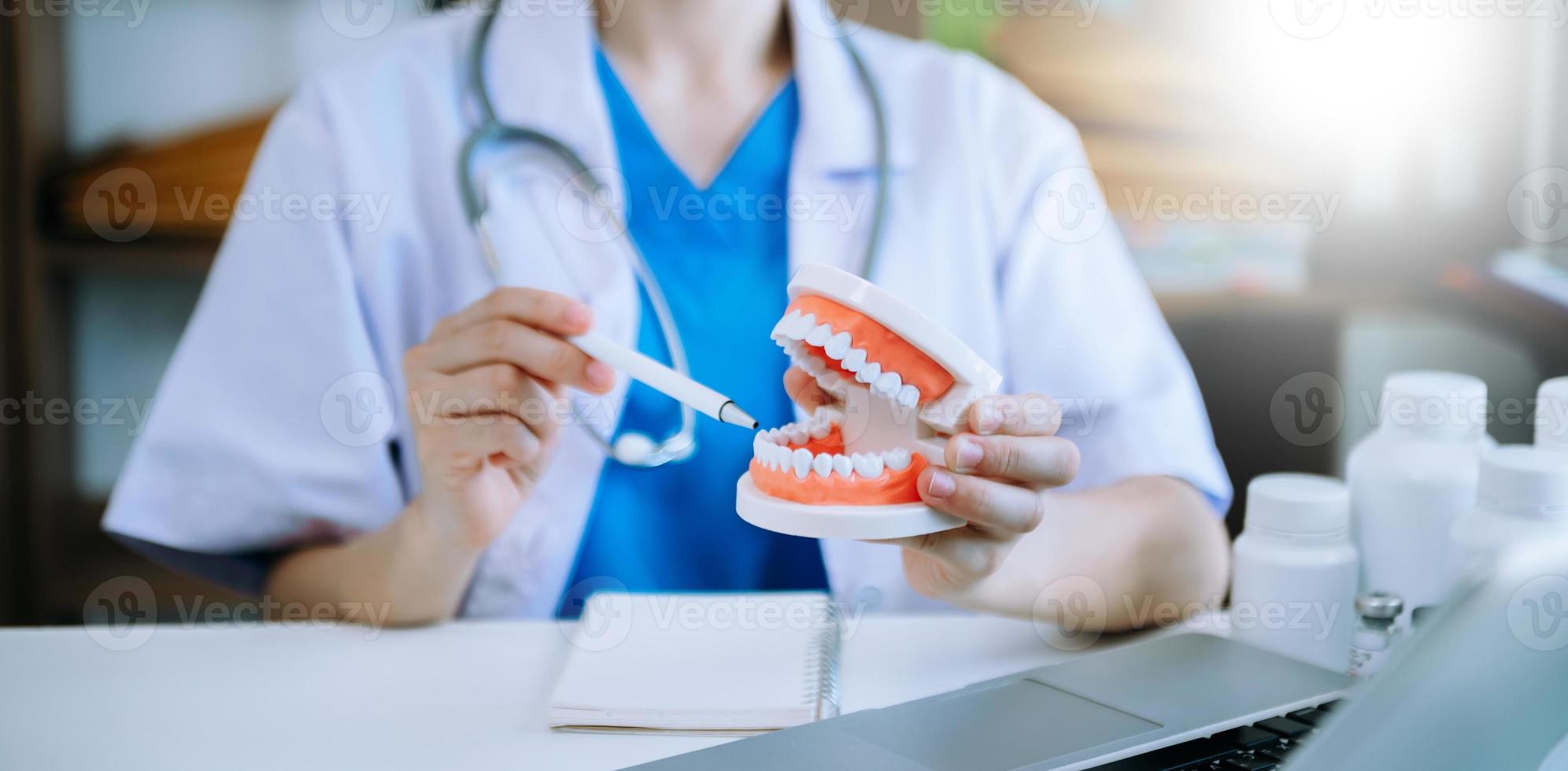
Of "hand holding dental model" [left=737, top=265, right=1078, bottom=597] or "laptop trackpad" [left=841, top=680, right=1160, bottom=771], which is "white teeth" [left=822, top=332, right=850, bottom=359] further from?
"laptop trackpad" [left=841, top=680, right=1160, bottom=771]

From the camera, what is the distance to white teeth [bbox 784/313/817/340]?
686mm

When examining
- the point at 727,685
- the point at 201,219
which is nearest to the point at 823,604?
the point at 727,685

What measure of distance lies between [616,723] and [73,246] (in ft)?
3.91

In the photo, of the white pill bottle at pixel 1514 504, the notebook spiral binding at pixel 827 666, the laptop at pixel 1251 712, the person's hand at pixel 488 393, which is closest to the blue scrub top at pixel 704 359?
the person's hand at pixel 488 393

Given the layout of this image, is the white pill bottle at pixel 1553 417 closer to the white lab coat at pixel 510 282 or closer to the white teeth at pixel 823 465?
the white lab coat at pixel 510 282

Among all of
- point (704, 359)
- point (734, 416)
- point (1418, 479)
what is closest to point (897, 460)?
point (734, 416)

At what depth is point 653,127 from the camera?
122cm

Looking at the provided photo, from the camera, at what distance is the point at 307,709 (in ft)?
2.52

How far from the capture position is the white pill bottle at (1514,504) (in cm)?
67

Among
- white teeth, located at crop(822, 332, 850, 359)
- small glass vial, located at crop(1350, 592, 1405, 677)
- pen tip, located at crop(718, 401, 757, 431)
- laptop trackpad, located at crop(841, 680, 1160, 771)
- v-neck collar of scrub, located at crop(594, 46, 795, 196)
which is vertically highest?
v-neck collar of scrub, located at crop(594, 46, 795, 196)

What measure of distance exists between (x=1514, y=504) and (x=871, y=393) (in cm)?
37

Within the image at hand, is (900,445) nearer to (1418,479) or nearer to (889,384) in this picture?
(889,384)

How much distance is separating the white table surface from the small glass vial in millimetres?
199

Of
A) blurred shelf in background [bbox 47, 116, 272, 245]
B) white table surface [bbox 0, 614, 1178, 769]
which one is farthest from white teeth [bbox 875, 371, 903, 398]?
blurred shelf in background [bbox 47, 116, 272, 245]
